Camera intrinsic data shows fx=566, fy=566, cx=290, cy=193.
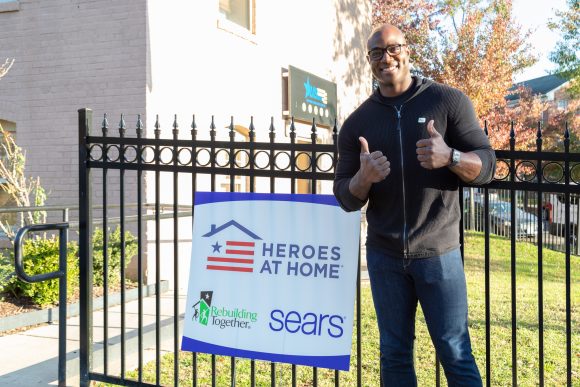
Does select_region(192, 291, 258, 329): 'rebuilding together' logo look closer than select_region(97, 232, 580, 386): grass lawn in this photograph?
Yes

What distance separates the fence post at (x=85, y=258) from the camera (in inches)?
162

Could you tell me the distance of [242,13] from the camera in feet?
32.6

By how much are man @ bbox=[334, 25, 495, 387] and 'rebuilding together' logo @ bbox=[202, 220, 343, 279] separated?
673mm

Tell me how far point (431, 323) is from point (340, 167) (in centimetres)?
89

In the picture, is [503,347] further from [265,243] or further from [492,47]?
[492,47]

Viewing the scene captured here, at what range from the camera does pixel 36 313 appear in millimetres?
5840

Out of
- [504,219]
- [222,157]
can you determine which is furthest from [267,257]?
[504,219]

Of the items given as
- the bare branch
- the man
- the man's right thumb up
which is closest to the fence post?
the man

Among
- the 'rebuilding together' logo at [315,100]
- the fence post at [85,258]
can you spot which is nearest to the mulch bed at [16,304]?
the fence post at [85,258]

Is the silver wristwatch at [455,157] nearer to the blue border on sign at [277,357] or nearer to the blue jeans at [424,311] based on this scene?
the blue jeans at [424,311]

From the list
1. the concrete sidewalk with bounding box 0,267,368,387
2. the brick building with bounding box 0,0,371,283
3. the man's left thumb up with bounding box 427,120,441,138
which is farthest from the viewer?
the brick building with bounding box 0,0,371,283

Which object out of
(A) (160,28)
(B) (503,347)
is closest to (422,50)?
(A) (160,28)

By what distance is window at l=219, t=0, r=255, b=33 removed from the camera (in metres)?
9.75

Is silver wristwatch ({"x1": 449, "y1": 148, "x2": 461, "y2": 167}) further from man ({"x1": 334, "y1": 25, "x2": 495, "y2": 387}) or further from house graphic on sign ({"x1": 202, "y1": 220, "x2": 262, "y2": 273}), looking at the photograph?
house graphic on sign ({"x1": 202, "y1": 220, "x2": 262, "y2": 273})
